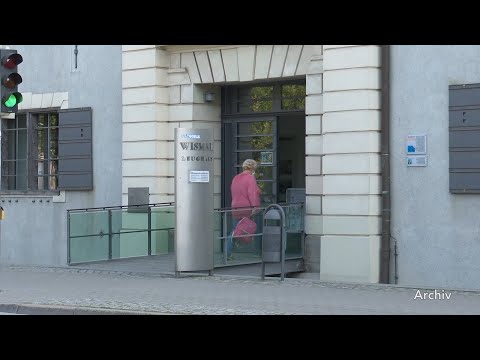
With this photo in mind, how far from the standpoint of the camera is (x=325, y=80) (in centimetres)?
1744

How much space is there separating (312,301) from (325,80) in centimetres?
486

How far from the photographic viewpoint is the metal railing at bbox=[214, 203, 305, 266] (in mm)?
17609

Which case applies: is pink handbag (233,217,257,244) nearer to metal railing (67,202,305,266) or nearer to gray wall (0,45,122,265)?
metal railing (67,202,305,266)

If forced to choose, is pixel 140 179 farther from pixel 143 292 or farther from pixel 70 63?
pixel 143 292

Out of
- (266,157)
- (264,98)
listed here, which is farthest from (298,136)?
(264,98)

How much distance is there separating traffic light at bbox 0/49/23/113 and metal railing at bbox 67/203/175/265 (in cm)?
426

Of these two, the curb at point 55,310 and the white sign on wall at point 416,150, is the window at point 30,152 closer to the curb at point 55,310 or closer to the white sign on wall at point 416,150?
the curb at point 55,310

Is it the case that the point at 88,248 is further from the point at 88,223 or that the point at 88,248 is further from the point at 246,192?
the point at 246,192

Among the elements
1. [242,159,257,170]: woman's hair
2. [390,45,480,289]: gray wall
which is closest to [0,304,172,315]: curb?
[390,45,480,289]: gray wall

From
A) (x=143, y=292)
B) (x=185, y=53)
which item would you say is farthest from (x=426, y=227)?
(x=185, y=53)

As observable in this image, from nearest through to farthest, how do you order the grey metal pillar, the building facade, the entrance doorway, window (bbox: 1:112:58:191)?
1. the building facade
2. the grey metal pillar
3. the entrance doorway
4. window (bbox: 1:112:58:191)

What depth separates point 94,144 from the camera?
21.8 m

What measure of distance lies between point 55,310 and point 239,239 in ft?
16.1

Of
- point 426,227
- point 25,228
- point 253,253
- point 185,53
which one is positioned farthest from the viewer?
point 25,228
